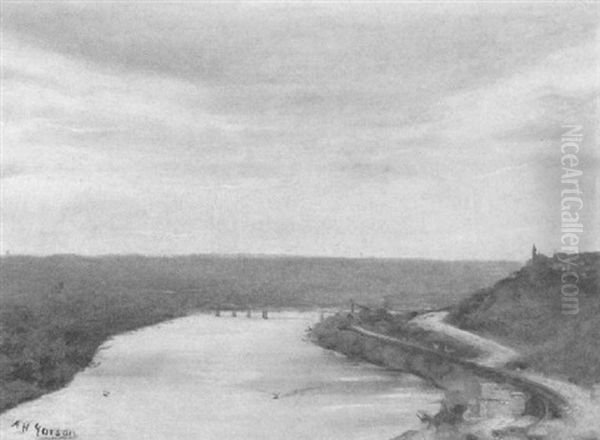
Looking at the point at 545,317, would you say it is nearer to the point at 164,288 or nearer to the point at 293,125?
the point at 293,125

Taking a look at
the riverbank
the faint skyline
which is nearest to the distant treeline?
the faint skyline

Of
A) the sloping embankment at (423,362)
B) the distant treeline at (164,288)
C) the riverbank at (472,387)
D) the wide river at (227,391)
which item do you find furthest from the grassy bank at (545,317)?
the wide river at (227,391)

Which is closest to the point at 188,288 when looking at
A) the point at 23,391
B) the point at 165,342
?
the point at 165,342

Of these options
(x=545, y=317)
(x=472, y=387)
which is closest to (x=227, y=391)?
(x=472, y=387)

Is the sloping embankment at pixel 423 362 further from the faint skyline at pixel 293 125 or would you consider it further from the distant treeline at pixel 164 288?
the faint skyline at pixel 293 125

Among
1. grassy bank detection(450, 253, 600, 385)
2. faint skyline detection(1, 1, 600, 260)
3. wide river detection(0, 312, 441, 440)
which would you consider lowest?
wide river detection(0, 312, 441, 440)

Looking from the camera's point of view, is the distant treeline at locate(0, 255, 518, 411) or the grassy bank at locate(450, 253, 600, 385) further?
the distant treeline at locate(0, 255, 518, 411)

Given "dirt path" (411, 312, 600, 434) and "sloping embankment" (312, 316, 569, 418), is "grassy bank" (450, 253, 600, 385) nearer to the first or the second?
"dirt path" (411, 312, 600, 434)
